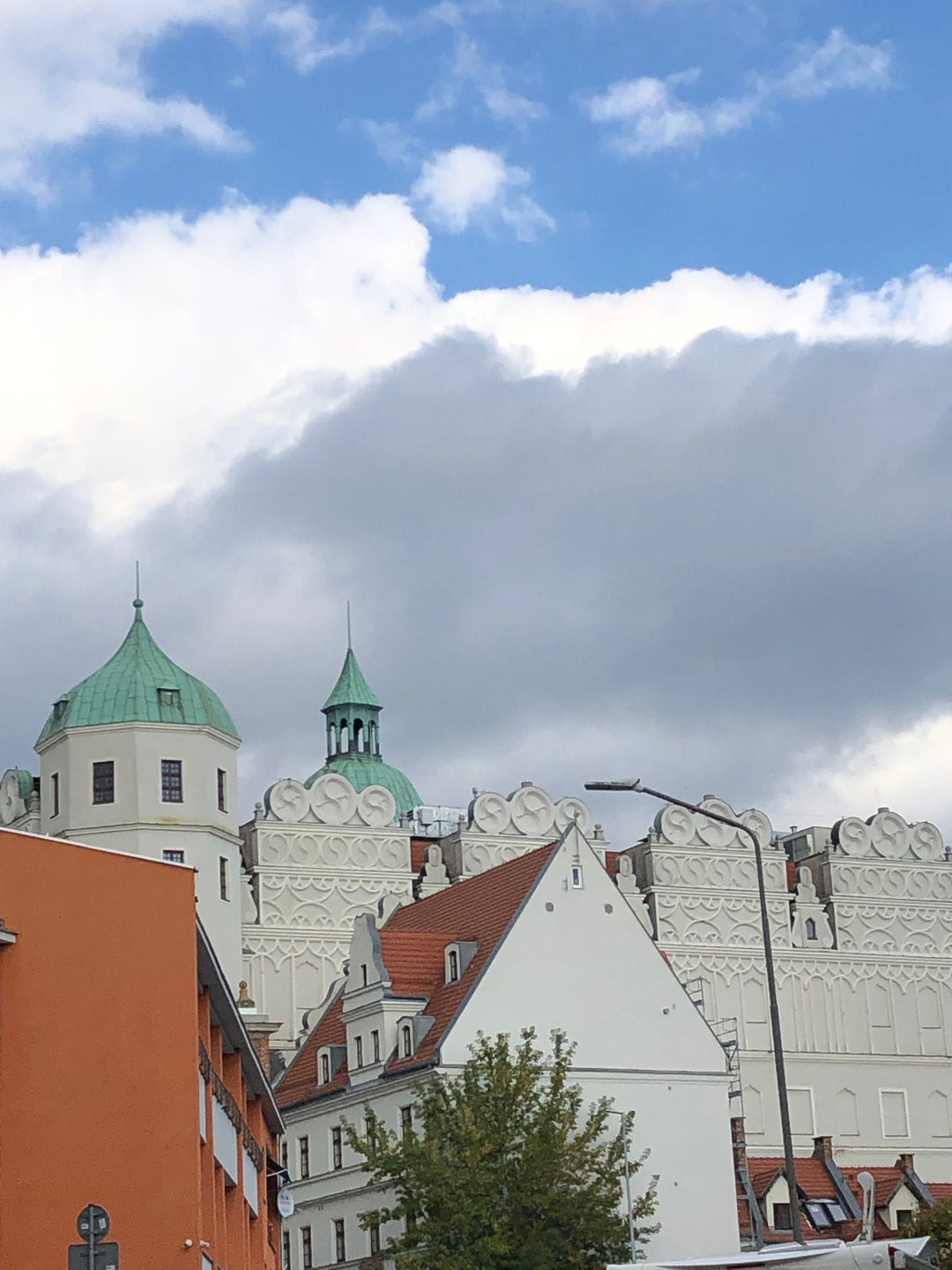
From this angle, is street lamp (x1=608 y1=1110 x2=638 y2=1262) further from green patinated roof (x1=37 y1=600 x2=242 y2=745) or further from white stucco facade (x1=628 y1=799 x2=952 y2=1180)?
white stucco facade (x1=628 y1=799 x2=952 y2=1180)

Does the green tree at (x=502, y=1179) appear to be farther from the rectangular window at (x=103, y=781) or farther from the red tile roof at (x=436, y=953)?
the rectangular window at (x=103, y=781)

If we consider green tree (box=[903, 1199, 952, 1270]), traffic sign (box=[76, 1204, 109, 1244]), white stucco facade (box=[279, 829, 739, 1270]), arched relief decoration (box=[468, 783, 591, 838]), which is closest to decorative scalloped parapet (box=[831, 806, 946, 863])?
arched relief decoration (box=[468, 783, 591, 838])

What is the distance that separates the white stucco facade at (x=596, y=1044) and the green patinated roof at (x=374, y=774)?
3845cm

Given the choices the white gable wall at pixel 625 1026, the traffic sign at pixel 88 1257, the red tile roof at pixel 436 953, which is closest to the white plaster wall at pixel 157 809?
the red tile roof at pixel 436 953

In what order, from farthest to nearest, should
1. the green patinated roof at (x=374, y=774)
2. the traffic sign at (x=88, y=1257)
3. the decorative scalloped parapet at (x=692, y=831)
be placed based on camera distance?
the green patinated roof at (x=374, y=774)
the decorative scalloped parapet at (x=692, y=831)
the traffic sign at (x=88, y=1257)

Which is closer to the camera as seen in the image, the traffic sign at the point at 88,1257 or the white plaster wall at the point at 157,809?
the traffic sign at the point at 88,1257

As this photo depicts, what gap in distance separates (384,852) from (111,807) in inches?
667

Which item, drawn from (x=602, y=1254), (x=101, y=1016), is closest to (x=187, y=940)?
(x=101, y=1016)

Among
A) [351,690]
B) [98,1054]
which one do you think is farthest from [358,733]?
[98,1054]

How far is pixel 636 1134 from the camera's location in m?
67.9

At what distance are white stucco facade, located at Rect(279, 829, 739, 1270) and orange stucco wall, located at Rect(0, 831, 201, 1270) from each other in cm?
3519

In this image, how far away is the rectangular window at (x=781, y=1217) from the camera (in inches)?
3000

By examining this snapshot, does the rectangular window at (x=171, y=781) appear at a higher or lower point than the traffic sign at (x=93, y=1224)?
higher

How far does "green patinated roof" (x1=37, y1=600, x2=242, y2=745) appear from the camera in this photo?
258ft
